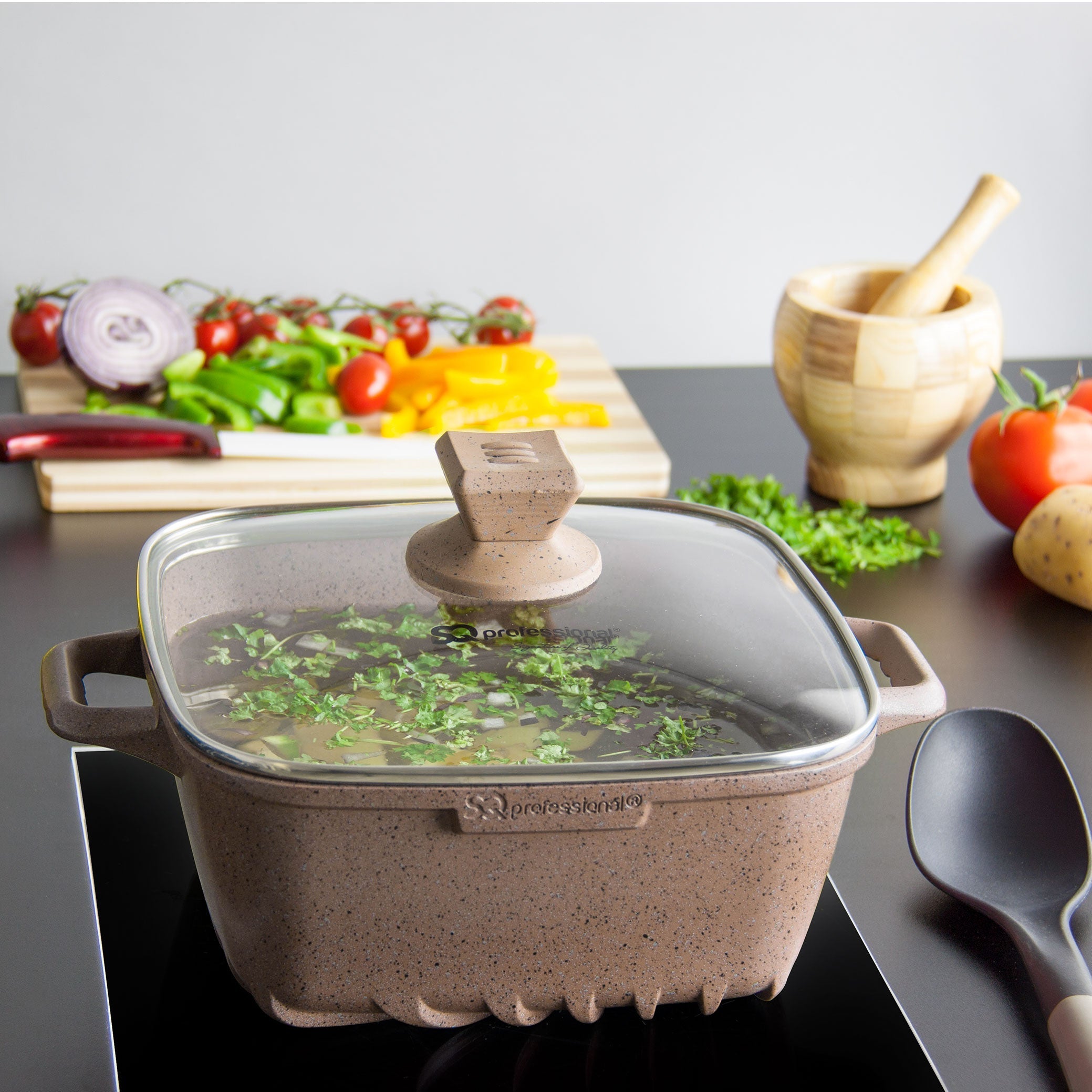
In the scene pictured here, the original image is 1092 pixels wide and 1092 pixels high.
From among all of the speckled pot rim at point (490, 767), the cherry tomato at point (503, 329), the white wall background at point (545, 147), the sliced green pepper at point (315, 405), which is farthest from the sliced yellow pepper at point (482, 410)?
the speckled pot rim at point (490, 767)

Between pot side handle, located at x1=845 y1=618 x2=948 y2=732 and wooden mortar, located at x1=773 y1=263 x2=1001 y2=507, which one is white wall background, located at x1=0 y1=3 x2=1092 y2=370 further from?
pot side handle, located at x1=845 y1=618 x2=948 y2=732

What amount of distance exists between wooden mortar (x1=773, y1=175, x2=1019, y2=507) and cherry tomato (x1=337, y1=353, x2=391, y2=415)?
49cm

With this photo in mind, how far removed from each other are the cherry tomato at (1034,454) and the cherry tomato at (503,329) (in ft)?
2.34

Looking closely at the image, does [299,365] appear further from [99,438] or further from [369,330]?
[99,438]

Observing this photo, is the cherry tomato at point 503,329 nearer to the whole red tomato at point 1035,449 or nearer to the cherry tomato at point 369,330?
the cherry tomato at point 369,330

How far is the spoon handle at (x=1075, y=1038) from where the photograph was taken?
56 centimetres

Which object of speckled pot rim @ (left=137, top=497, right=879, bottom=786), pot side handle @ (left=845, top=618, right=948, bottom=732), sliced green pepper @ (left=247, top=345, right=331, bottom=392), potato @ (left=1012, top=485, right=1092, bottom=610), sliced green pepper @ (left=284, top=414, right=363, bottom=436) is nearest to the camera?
speckled pot rim @ (left=137, top=497, right=879, bottom=786)

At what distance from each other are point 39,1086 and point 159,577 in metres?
0.26

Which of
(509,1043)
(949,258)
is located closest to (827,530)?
(949,258)

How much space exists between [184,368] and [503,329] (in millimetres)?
451

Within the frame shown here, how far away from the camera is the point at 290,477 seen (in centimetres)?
129

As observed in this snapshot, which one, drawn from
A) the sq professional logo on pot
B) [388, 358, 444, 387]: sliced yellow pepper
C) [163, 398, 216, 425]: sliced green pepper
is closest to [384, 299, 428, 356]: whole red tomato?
[388, 358, 444, 387]: sliced yellow pepper

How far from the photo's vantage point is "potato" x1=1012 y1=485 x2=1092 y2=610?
1079 millimetres

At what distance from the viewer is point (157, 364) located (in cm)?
151
